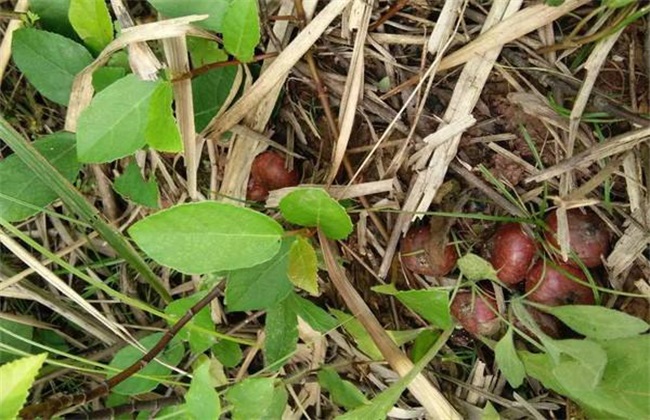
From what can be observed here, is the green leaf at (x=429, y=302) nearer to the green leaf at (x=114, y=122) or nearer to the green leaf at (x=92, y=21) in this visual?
the green leaf at (x=114, y=122)

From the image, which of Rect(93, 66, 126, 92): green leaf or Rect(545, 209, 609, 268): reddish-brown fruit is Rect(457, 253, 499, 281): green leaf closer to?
Rect(545, 209, 609, 268): reddish-brown fruit

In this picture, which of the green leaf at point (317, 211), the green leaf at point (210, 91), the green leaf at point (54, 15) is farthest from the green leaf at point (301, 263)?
the green leaf at point (54, 15)

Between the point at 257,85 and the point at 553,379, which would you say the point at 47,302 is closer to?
the point at 257,85

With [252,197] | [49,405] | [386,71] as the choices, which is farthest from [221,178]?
[49,405]

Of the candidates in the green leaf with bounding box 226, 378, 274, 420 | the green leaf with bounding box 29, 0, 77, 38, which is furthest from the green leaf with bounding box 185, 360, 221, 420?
the green leaf with bounding box 29, 0, 77, 38

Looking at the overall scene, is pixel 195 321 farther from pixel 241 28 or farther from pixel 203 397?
pixel 241 28

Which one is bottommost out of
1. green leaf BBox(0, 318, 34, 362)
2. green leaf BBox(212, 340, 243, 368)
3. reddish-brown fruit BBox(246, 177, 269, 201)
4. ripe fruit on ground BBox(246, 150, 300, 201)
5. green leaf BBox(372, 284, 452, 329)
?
green leaf BBox(0, 318, 34, 362)
